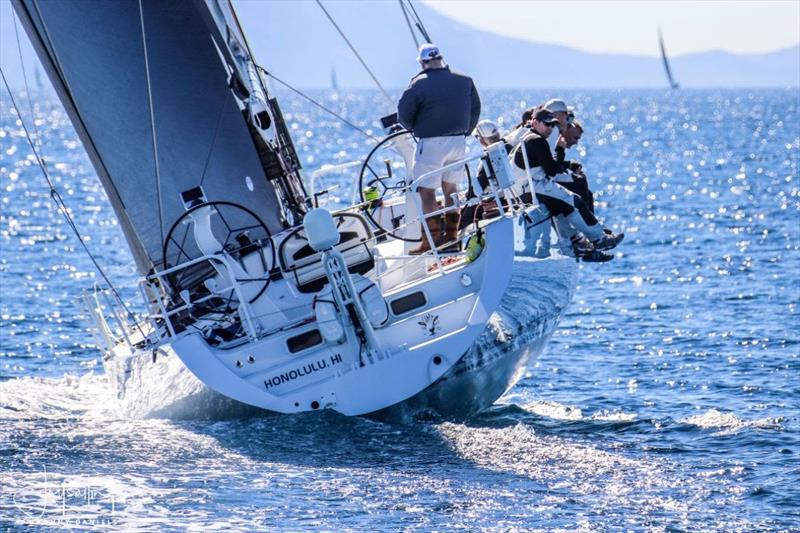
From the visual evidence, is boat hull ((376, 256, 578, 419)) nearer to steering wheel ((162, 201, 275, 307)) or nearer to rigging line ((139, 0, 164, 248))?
steering wheel ((162, 201, 275, 307))

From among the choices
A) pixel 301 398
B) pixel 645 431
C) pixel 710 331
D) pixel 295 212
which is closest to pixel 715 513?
pixel 645 431

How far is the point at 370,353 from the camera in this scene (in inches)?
407

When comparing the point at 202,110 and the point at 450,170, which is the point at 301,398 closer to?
the point at 450,170

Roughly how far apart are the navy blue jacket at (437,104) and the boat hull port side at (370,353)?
3.66 feet

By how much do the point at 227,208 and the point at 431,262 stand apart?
81.4 inches

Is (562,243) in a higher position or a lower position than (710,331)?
higher

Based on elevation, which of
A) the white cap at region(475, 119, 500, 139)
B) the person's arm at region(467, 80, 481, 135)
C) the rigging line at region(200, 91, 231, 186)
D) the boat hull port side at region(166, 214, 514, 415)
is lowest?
the boat hull port side at region(166, 214, 514, 415)

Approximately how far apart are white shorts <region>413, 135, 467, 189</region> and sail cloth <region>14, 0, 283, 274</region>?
73.5 inches

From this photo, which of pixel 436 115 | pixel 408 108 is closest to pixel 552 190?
pixel 436 115

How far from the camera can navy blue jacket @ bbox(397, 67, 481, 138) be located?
11180 millimetres

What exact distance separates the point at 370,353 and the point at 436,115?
2.10m

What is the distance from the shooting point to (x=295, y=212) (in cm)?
1274

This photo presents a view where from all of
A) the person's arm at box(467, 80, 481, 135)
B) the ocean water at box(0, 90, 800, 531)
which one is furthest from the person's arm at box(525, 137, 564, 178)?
the ocean water at box(0, 90, 800, 531)

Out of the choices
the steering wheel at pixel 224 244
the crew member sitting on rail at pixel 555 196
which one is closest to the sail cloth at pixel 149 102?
the steering wheel at pixel 224 244
